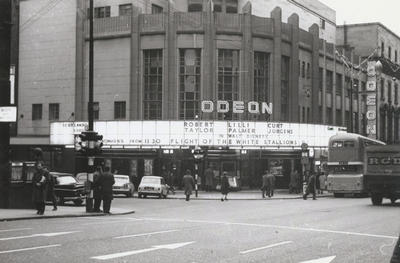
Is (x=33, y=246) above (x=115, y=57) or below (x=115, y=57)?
below

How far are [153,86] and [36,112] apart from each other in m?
11.2

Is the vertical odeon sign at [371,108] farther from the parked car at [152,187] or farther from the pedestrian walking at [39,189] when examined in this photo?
the pedestrian walking at [39,189]

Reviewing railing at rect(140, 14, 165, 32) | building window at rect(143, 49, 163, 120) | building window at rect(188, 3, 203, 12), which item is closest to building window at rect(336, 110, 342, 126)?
building window at rect(188, 3, 203, 12)

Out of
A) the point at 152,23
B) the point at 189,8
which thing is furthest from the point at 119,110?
the point at 189,8

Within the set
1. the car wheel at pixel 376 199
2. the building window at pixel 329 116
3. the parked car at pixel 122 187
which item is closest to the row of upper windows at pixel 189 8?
the building window at pixel 329 116

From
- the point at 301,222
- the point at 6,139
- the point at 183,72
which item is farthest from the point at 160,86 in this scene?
the point at 301,222

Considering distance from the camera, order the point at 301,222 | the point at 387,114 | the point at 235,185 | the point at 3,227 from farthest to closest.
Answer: the point at 387,114, the point at 235,185, the point at 301,222, the point at 3,227

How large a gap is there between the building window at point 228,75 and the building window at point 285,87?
4.59 m

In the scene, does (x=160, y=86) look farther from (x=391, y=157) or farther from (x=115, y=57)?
(x=391, y=157)

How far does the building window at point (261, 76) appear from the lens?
51.6 meters

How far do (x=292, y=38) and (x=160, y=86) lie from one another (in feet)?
38.8

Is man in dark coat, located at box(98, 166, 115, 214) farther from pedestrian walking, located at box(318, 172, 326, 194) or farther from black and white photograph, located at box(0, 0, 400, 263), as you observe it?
pedestrian walking, located at box(318, 172, 326, 194)

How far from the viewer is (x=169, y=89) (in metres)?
50.2

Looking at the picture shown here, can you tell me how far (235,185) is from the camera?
49.7 metres
